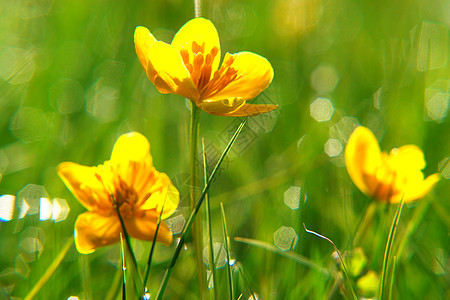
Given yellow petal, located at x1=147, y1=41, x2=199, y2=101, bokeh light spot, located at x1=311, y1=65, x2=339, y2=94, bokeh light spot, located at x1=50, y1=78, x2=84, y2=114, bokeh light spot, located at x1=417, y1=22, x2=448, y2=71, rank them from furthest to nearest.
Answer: bokeh light spot, located at x1=417, y1=22, x2=448, y2=71
bokeh light spot, located at x1=311, y1=65, x2=339, y2=94
bokeh light spot, located at x1=50, y1=78, x2=84, y2=114
yellow petal, located at x1=147, y1=41, x2=199, y2=101

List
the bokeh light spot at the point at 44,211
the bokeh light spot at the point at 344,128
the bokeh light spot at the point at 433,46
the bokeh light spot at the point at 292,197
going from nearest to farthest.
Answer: the bokeh light spot at the point at 44,211 < the bokeh light spot at the point at 292,197 < the bokeh light spot at the point at 344,128 < the bokeh light spot at the point at 433,46

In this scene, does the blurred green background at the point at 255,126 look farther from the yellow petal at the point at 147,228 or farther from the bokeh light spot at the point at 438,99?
the yellow petal at the point at 147,228

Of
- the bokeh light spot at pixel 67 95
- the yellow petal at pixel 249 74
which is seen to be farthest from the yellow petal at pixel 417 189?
the bokeh light spot at pixel 67 95

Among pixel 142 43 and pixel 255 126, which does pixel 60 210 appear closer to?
pixel 142 43

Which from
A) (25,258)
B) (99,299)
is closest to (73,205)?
(25,258)

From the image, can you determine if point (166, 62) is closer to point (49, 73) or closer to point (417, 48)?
point (49, 73)

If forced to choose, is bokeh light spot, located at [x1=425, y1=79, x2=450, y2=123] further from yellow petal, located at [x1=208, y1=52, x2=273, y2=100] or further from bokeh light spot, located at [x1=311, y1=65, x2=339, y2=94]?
yellow petal, located at [x1=208, y1=52, x2=273, y2=100]

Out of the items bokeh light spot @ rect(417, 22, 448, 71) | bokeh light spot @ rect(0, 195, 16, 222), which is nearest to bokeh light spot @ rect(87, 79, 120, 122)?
bokeh light spot @ rect(0, 195, 16, 222)
